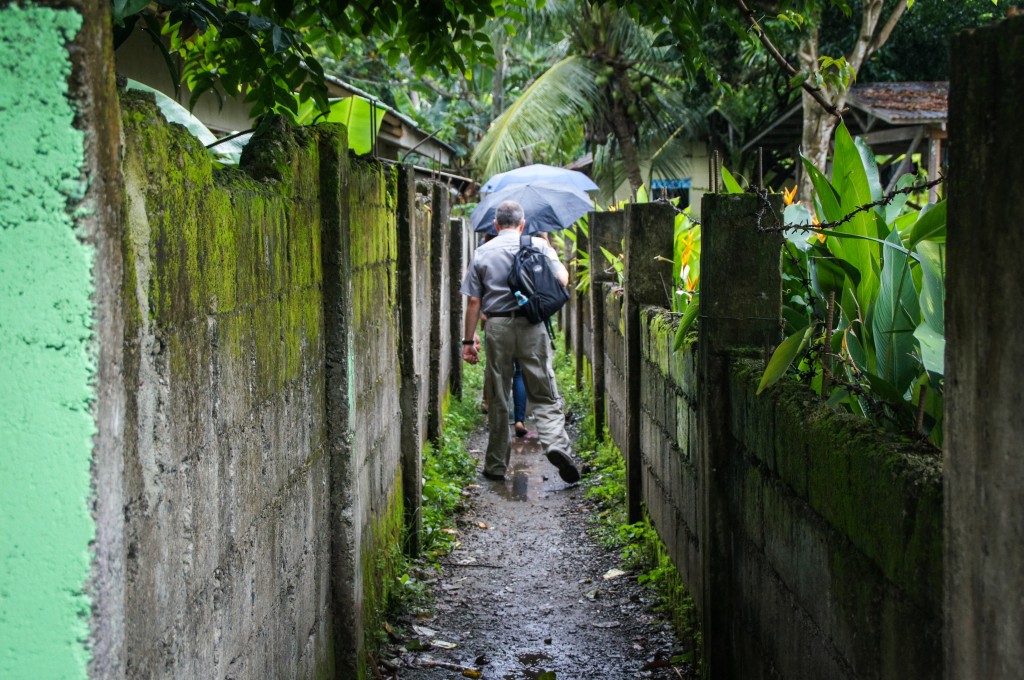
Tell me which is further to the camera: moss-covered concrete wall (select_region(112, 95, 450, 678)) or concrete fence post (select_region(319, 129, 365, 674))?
concrete fence post (select_region(319, 129, 365, 674))

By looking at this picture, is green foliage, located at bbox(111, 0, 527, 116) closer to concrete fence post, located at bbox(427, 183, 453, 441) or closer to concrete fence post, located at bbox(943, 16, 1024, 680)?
concrete fence post, located at bbox(943, 16, 1024, 680)

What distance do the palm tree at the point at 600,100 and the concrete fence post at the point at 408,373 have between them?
13.1 meters

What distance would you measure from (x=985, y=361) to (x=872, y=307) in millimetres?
1595

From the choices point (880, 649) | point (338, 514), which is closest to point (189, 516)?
point (880, 649)

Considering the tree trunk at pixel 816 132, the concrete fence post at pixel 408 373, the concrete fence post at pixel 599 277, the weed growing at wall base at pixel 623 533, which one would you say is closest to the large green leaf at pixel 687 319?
the weed growing at wall base at pixel 623 533

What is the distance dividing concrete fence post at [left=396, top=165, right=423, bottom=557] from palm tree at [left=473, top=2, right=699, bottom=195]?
13080mm

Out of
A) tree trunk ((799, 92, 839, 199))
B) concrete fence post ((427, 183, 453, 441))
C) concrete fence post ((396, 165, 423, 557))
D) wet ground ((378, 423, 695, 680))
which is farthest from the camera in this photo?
tree trunk ((799, 92, 839, 199))

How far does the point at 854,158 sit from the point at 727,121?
19275 mm

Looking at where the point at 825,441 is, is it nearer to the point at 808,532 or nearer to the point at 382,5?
the point at 808,532

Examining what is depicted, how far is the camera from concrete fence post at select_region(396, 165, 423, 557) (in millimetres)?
6578

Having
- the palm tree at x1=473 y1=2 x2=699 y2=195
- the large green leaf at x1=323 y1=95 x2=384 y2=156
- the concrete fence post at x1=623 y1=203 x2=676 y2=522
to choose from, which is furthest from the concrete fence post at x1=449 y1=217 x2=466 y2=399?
the palm tree at x1=473 y1=2 x2=699 y2=195

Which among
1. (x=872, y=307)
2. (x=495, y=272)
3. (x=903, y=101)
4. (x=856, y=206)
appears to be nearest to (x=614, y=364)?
(x=495, y=272)

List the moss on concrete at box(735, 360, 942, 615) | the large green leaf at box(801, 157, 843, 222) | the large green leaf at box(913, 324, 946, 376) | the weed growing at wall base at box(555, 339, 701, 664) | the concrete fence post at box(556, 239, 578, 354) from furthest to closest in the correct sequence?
the concrete fence post at box(556, 239, 578, 354)
the weed growing at wall base at box(555, 339, 701, 664)
the large green leaf at box(801, 157, 843, 222)
the large green leaf at box(913, 324, 946, 376)
the moss on concrete at box(735, 360, 942, 615)

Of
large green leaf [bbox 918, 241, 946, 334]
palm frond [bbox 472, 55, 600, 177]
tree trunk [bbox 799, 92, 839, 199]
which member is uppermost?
palm frond [bbox 472, 55, 600, 177]
